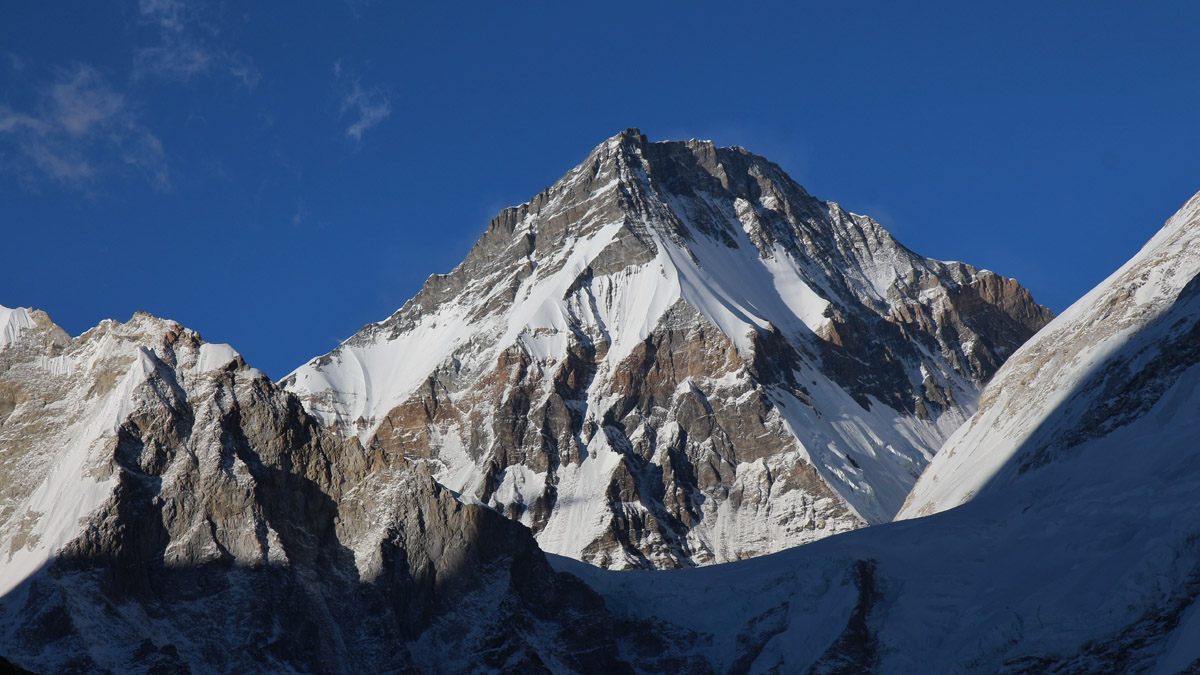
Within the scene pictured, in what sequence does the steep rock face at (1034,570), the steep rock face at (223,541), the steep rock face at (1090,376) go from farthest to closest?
the steep rock face at (1090,376)
the steep rock face at (223,541)
the steep rock face at (1034,570)

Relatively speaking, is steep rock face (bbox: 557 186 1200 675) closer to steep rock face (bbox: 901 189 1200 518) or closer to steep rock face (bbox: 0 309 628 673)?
steep rock face (bbox: 901 189 1200 518)

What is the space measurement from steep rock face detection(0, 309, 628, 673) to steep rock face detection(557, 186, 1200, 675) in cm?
1330

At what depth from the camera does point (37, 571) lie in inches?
4478

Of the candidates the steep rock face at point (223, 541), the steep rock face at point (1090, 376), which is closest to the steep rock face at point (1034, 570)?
the steep rock face at point (1090, 376)

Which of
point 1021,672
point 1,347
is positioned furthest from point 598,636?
point 1,347

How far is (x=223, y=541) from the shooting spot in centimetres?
12112

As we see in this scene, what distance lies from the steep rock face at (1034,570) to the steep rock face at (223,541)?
1330 cm

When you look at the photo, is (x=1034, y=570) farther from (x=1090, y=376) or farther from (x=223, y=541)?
(x=223, y=541)

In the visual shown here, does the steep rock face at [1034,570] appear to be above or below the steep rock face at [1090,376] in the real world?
below

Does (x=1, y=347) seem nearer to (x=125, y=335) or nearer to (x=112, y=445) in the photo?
(x=125, y=335)

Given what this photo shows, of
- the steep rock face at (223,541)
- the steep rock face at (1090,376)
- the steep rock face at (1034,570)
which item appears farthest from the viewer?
the steep rock face at (1090,376)

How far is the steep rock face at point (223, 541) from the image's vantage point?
A: 4454 inches

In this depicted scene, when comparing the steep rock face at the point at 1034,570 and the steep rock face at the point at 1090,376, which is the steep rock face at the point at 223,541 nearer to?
the steep rock face at the point at 1034,570

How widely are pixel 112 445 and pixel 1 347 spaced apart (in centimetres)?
2284
